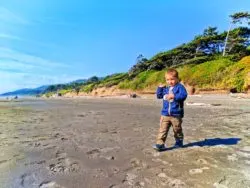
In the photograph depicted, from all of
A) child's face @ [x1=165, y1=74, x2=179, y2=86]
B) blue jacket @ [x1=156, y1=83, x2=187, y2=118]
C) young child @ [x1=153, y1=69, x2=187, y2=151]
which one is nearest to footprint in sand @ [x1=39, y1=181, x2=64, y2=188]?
young child @ [x1=153, y1=69, x2=187, y2=151]

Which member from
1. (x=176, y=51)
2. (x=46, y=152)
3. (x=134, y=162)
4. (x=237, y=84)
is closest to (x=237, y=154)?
(x=134, y=162)

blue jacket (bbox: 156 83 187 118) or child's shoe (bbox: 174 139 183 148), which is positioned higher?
blue jacket (bbox: 156 83 187 118)

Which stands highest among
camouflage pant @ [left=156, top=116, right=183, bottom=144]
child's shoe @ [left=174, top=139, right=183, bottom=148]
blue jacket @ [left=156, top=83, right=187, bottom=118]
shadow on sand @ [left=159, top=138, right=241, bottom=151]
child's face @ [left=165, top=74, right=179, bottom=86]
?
child's face @ [left=165, top=74, right=179, bottom=86]

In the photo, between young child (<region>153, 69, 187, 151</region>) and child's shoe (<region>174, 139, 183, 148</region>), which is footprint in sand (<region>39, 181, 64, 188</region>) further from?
child's shoe (<region>174, 139, 183, 148</region>)

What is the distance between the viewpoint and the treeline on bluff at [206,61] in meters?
32.1

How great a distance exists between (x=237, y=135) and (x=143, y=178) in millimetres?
3886

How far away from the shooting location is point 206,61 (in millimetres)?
41125

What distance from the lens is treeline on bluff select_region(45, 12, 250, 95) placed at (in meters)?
32.1

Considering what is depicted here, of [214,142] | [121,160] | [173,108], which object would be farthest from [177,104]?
[121,160]

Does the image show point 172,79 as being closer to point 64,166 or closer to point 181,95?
point 181,95

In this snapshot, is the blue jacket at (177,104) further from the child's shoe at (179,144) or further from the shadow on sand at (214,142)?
the shadow on sand at (214,142)

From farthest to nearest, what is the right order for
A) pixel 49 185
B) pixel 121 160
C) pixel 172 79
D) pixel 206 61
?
pixel 206 61 → pixel 172 79 → pixel 121 160 → pixel 49 185

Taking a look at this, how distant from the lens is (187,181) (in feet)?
12.3

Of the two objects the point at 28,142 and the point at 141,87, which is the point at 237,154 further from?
the point at 141,87
